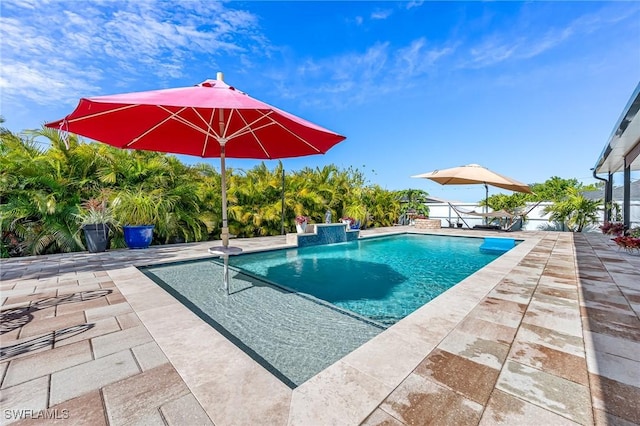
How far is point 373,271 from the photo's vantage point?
6012 mm

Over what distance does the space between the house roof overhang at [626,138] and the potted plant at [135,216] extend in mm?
10911

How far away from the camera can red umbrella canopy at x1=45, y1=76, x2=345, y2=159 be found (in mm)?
2609

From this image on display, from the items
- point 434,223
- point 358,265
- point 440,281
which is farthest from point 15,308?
point 434,223

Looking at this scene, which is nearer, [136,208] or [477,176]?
[136,208]

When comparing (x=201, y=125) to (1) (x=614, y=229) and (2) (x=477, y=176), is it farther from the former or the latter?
(1) (x=614, y=229)

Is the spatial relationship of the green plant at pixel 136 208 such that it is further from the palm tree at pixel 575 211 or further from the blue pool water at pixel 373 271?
the palm tree at pixel 575 211

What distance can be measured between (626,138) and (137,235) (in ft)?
45.2

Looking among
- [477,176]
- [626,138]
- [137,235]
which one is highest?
[626,138]

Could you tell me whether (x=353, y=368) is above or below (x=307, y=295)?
above

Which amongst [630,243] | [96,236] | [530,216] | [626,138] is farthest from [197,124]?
[530,216]

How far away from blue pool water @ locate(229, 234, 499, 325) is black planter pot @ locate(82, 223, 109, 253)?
3271 millimetres

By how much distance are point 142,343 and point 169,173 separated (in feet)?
25.2

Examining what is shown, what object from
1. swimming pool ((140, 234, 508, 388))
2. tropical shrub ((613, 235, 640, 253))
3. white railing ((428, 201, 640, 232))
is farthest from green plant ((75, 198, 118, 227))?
white railing ((428, 201, 640, 232))

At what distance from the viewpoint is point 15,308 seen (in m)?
3.05
